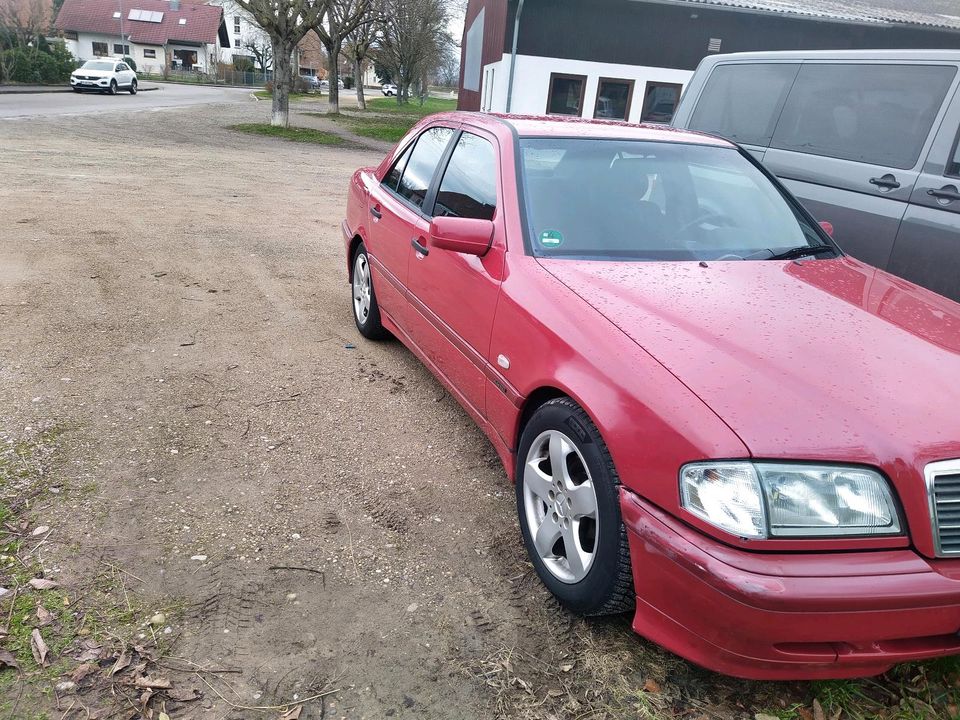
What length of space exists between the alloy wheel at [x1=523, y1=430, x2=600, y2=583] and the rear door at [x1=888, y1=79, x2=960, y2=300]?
276 cm

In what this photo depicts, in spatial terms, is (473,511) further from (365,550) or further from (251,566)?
(251,566)

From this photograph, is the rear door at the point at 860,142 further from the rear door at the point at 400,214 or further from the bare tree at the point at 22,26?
the bare tree at the point at 22,26

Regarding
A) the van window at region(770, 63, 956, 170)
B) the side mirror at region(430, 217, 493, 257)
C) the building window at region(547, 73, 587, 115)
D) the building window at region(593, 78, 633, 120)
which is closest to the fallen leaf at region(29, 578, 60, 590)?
the side mirror at region(430, 217, 493, 257)

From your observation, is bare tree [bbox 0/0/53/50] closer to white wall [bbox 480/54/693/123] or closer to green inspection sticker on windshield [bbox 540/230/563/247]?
white wall [bbox 480/54/693/123]

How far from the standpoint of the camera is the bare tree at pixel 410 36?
41.8 meters

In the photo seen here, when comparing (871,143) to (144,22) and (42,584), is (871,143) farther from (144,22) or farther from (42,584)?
(144,22)

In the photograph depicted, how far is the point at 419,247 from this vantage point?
3.88 m

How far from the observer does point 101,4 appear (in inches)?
2933

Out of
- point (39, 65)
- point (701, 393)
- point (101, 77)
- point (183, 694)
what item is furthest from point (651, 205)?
point (39, 65)

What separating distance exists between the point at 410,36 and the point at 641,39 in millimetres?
29182

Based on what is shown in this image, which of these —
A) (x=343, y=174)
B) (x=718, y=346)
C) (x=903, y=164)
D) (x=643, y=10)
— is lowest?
(x=343, y=174)

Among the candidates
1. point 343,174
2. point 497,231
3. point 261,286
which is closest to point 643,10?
point 343,174

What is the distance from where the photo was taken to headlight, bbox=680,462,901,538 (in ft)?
6.35

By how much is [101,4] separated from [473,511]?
292 ft
